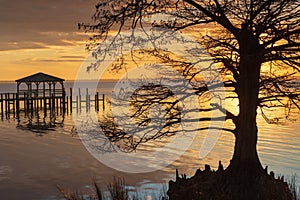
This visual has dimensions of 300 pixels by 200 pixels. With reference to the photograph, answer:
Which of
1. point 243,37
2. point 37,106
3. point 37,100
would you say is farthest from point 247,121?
point 37,100

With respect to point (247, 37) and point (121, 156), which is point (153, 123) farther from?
point (121, 156)

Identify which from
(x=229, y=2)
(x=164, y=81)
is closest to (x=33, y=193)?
(x=164, y=81)

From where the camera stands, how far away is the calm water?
20.8m

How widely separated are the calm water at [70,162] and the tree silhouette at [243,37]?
19.8ft

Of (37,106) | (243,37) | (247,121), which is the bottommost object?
(37,106)

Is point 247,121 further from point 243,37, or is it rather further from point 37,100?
point 37,100

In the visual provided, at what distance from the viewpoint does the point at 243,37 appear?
11016 millimetres

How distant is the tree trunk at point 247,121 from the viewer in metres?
11.4

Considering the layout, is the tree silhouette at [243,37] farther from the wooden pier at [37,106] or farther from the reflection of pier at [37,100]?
the reflection of pier at [37,100]

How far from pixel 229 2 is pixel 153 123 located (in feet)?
13.0

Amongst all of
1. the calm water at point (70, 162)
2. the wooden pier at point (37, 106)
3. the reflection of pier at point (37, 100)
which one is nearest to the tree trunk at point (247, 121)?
the calm water at point (70, 162)

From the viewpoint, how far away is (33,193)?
19.3 meters

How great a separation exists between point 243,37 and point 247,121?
92.1 inches

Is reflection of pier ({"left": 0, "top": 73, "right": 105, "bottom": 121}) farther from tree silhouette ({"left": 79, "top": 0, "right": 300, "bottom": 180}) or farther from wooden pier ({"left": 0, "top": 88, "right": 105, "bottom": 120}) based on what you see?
tree silhouette ({"left": 79, "top": 0, "right": 300, "bottom": 180})
